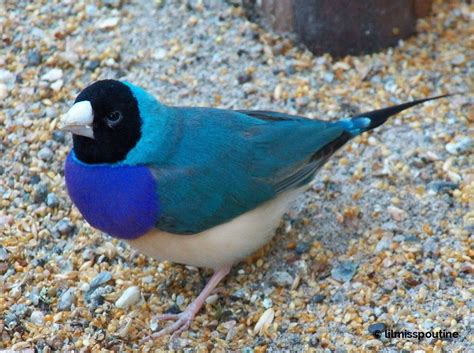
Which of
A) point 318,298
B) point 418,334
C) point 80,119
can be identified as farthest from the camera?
point 318,298

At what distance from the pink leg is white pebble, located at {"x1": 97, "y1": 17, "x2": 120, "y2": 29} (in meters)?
1.76

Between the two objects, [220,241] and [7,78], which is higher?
[7,78]

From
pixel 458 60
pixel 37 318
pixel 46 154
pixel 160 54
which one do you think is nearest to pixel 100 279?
pixel 37 318

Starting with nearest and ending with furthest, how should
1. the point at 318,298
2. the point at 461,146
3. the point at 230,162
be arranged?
1. the point at 230,162
2. the point at 318,298
3. the point at 461,146

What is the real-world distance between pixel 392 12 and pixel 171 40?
3.82 ft

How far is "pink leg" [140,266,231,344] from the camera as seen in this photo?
11.4 feet

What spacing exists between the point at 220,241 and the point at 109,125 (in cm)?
63

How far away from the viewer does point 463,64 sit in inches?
184

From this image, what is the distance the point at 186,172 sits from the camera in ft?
Result: 11.0

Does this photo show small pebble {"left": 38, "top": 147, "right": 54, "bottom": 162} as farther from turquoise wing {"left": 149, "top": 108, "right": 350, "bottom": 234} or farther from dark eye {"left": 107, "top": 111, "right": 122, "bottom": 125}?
dark eye {"left": 107, "top": 111, "right": 122, "bottom": 125}

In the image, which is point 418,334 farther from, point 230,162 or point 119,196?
point 119,196

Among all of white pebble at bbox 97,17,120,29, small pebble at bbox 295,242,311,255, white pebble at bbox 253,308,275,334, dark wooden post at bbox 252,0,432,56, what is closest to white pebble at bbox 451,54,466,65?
dark wooden post at bbox 252,0,432,56

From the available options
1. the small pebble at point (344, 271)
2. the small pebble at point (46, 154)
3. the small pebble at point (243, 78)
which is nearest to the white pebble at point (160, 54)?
the small pebble at point (243, 78)

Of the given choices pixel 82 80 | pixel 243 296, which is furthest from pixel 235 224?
pixel 82 80
